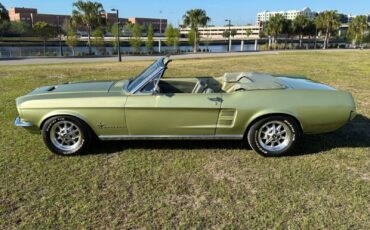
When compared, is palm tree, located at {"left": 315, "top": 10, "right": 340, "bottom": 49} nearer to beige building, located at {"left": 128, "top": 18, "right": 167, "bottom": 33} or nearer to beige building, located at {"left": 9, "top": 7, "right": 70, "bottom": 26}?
beige building, located at {"left": 128, "top": 18, "right": 167, "bottom": 33}

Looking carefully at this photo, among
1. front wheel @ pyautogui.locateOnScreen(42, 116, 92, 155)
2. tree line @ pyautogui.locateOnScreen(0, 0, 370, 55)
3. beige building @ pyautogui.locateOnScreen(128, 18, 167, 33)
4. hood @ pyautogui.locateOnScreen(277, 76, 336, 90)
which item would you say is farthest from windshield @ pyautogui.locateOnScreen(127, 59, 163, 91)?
beige building @ pyautogui.locateOnScreen(128, 18, 167, 33)

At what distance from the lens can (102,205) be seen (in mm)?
3184

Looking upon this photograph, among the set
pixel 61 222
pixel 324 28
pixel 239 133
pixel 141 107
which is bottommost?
pixel 61 222

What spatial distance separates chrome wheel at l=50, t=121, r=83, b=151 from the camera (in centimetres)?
430

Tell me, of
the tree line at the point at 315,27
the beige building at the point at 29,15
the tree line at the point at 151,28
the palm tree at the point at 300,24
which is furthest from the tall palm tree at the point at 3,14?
the beige building at the point at 29,15

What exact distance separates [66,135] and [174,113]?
1.42 meters

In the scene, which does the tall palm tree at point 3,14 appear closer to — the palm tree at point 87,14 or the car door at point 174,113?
the palm tree at point 87,14

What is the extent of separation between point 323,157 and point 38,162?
3577 millimetres

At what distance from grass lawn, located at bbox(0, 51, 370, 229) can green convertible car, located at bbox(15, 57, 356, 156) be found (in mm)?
273

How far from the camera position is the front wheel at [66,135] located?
4246 mm

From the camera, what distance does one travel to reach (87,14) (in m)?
51.8

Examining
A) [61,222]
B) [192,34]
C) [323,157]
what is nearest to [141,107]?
[61,222]

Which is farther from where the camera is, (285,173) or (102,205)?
(285,173)

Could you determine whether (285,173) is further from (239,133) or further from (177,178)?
(177,178)
